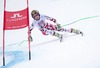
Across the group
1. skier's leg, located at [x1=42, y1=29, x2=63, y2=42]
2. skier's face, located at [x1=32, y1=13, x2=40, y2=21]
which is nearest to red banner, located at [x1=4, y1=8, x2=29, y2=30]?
skier's face, located at [x1=32, y1=13, x2=40, y2=21]

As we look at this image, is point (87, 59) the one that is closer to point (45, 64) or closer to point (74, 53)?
point (74, 53)

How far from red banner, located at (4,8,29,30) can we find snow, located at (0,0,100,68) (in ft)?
0.30

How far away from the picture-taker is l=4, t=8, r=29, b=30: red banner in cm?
183

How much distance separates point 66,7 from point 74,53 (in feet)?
1.79

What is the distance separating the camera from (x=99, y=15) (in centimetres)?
177

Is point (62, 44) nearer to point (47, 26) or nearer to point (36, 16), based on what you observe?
point (47, 26)

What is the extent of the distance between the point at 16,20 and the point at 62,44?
1.57 ft

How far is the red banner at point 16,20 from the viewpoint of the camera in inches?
72.2

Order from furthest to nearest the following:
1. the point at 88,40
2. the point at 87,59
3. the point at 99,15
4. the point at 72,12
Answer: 1. the point at 72,12
2. the point at 99,15
3. the point at 88,40
4. the point at 87,59

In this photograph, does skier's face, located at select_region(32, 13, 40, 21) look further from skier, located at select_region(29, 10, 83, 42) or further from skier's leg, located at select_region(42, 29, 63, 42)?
skier's leg, located at select_region(42, 29, 63, 42)

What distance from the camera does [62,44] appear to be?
171 centimetres

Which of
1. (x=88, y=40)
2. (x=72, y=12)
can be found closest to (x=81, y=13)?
(x=72, y=12)

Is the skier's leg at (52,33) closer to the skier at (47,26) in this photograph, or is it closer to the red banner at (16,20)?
the skier at (47,26)

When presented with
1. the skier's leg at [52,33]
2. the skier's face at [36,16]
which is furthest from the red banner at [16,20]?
the skier's leg at [52,33]
